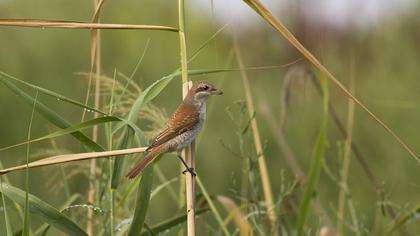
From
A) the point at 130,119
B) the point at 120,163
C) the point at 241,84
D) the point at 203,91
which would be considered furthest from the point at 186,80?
the point at 241,84

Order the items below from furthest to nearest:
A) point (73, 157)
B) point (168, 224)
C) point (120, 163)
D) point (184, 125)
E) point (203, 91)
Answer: point (203, 91), point (184, 125), point (168, 224), point (120, 163), point (73, 157)

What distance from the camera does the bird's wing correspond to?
12.6 feet

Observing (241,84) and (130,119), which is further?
(241,84)

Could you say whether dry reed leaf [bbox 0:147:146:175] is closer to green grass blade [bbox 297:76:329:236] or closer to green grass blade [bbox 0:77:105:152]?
green grass blade [bbox 0:77:105:152]

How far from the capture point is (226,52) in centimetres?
908

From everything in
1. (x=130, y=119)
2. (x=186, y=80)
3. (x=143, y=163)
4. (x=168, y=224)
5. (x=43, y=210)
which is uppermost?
(x=186, y=80)

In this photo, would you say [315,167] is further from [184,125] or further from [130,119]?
[184,125]

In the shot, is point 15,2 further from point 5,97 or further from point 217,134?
point 217,134

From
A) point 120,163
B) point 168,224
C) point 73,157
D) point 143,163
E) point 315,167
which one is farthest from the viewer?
point 168,224

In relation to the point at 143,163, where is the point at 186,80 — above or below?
above

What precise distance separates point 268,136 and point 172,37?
165 centimetres

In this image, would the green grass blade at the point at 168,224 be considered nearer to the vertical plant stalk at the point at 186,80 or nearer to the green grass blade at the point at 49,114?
the vertical plant stalk at the point at 186,80

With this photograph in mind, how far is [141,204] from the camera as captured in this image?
3.05 metres

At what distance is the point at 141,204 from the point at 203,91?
3.96 feet
